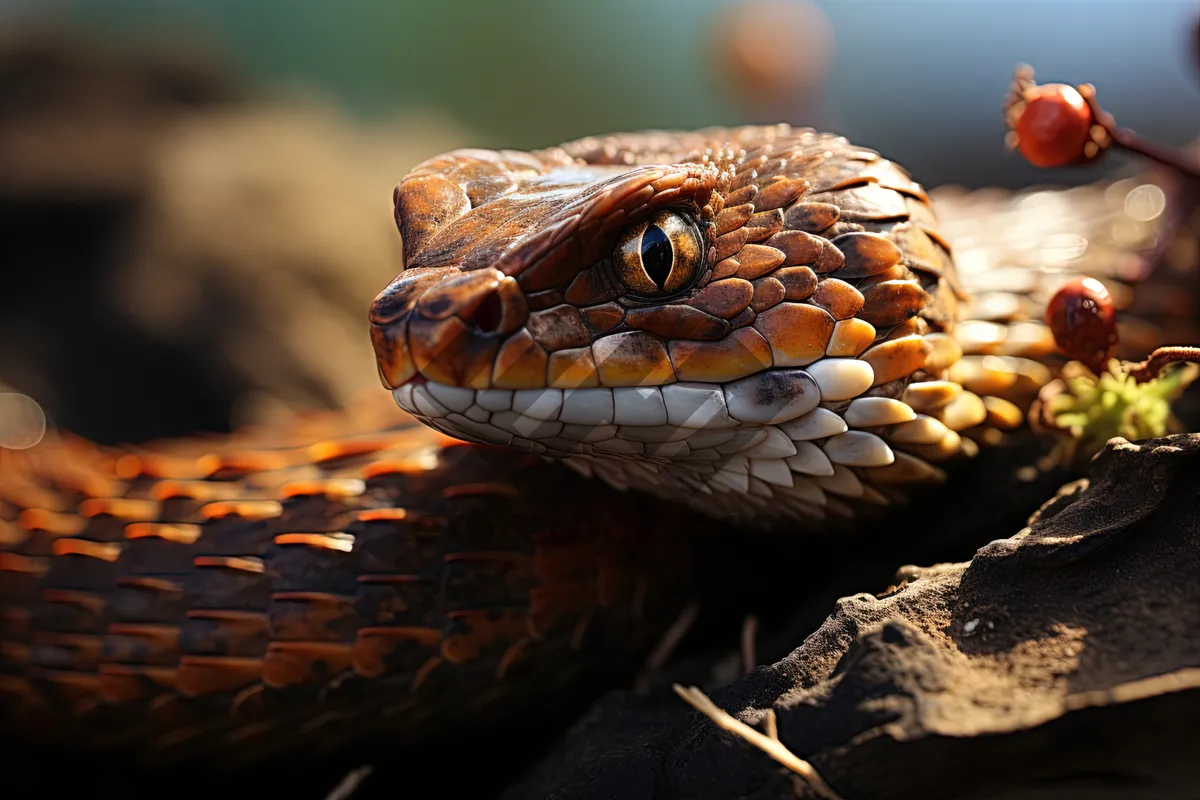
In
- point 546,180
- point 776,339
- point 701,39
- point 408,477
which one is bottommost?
point 408,477

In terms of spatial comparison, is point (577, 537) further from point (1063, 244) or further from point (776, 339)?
point (1063, 244)

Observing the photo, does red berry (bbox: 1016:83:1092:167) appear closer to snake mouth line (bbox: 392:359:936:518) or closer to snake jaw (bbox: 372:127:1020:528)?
snake jaw (bbox: 372:127:1020:528)

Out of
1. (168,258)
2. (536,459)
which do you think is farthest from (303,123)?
(536,459)

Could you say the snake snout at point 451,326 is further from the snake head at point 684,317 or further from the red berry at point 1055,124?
the red berry at point 1055,124

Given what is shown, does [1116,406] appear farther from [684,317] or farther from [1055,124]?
[684,317]

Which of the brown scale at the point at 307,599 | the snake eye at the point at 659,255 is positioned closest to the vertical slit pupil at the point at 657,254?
the snake eye at the point at 659,255

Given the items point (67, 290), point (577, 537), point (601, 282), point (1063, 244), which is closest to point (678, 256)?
point (601, 282)

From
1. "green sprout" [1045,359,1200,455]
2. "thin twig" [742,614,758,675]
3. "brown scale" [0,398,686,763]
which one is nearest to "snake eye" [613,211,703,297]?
"brown scale" [0,398,686,763]
